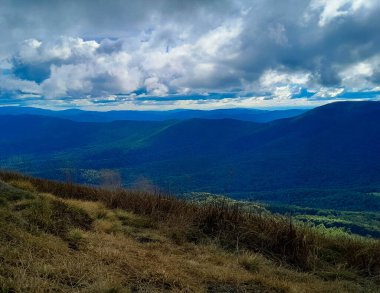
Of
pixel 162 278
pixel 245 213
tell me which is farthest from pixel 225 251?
pixel 162 278

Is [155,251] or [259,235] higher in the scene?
[155,251]

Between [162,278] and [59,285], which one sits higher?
[59,285]

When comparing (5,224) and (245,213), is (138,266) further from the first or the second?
(245,213)

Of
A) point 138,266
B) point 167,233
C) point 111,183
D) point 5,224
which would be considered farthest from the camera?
point 111,183

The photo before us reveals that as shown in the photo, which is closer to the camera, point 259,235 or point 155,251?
point 155,251

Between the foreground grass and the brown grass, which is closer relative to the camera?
the foreground grass

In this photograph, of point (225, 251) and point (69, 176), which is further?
point (69, 176)

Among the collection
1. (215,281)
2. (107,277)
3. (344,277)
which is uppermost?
(107,277)

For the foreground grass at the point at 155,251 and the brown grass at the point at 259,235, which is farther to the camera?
the brown grass at the point at 259,235
